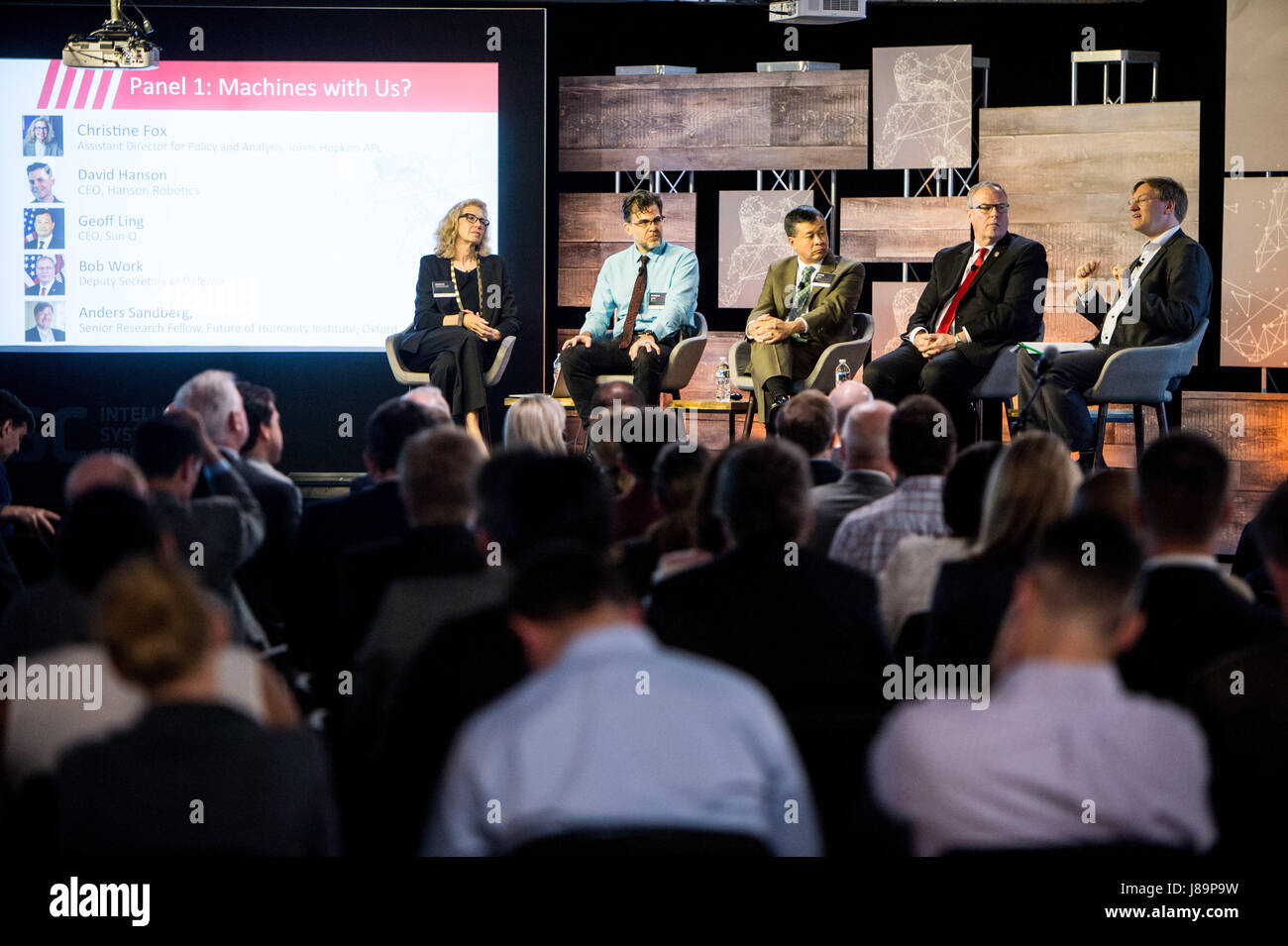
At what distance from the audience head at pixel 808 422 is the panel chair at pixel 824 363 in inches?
94.7

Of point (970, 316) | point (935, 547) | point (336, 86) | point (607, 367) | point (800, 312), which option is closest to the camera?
point (935, 547)

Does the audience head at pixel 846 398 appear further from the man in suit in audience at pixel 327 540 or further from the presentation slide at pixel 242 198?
the presentation slide at pixel 242 198

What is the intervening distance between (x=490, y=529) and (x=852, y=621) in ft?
2.38

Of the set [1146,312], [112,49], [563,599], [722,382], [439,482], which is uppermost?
[112,49]

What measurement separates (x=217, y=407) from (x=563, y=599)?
2.37 meters

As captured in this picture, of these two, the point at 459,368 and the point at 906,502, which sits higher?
the point at 459,368

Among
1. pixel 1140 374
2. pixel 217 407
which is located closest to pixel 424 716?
pixel 217 407

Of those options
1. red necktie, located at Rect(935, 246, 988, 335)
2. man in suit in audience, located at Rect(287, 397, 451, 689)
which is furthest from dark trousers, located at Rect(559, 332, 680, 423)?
man in suit in audience, located at Rect(287, 397, 451, 689)

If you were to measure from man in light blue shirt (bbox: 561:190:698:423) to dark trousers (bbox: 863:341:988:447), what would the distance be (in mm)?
1017

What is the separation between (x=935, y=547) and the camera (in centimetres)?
296

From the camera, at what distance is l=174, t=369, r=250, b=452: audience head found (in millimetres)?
3867

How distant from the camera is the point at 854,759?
6.95ft

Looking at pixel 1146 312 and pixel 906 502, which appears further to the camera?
pixel 1146 312

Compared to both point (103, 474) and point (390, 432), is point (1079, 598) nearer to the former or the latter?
point (103, 474)
